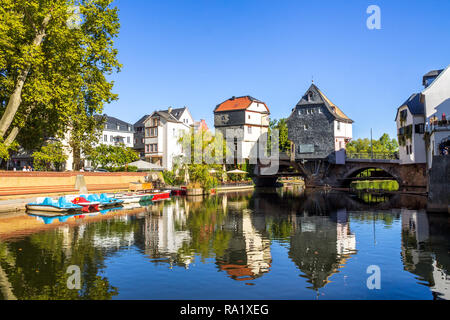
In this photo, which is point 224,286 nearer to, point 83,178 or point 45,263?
point 45,263

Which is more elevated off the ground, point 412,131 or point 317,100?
point 317,100

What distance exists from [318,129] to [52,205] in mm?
53492

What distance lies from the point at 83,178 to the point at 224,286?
32889 mm

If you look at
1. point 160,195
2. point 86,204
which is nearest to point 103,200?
point 86,204

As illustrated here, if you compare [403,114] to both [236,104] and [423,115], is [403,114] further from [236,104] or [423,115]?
[236,104]

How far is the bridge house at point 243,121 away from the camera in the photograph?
276 ft

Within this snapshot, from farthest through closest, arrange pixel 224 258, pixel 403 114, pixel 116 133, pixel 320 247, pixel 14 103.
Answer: pixel 116 133
pixel 403 114
pixel 14 103
pixel 320 247
pixel 224 258

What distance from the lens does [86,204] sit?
32344 mm

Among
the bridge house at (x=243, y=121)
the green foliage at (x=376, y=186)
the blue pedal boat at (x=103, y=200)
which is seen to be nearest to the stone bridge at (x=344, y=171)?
the green foliage at (x=376, y=186)

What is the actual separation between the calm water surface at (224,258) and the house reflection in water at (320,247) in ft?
0.14

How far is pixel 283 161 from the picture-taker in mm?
79750

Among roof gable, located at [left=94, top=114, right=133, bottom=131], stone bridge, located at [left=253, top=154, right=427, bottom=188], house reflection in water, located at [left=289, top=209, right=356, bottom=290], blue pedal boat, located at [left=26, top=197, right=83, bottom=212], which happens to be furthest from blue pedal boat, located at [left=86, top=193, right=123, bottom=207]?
roof gable, located at [left=94, top=114, right=133, bottom=131]

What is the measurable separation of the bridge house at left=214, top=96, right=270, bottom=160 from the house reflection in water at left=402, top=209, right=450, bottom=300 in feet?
189

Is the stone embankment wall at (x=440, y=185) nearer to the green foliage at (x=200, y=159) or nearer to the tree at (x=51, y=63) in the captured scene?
the tree at (x=51, y=63)
